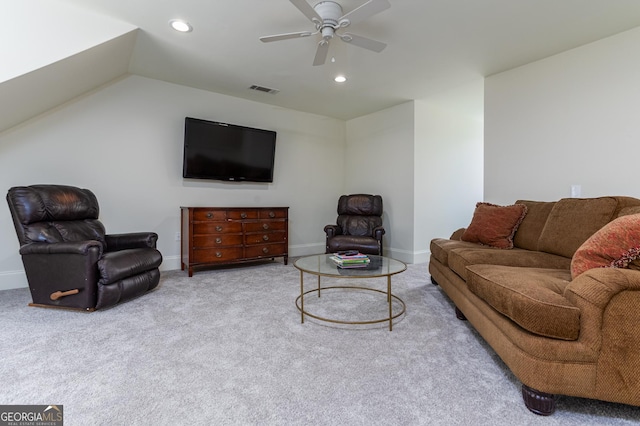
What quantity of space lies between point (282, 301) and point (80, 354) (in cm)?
145

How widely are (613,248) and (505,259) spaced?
88 cm

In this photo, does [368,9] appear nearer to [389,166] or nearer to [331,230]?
[331,230]

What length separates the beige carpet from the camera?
4.35 ft

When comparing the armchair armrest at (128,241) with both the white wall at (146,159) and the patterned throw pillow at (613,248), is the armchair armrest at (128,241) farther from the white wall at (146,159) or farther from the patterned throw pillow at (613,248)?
the patterned throw pillow at (613,248)

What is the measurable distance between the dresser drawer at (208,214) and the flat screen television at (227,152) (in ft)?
2.05

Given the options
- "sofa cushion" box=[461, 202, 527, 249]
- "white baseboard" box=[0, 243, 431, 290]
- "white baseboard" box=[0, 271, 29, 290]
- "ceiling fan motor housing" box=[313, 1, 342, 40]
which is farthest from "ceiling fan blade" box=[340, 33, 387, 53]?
"white baseboard" box=[0, 271, 29, 290]

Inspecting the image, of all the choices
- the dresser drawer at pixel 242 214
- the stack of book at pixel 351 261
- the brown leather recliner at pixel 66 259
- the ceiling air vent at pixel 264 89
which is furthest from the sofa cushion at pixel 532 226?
the brown leather recliner at pixel 66 259

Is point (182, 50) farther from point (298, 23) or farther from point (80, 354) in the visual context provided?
point (80, 354)

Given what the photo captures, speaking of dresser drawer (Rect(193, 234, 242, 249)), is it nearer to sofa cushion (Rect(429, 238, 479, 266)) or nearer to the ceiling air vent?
the ceiling air vent

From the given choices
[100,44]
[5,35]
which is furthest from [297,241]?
[5,35]

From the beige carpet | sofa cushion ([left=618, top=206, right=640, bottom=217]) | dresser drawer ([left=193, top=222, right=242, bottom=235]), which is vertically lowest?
the beige carpet

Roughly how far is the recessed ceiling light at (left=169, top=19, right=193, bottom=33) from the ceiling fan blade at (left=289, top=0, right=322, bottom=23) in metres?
1.14

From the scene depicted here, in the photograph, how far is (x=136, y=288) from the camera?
2740 mm

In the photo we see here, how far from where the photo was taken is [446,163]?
16.1ft
